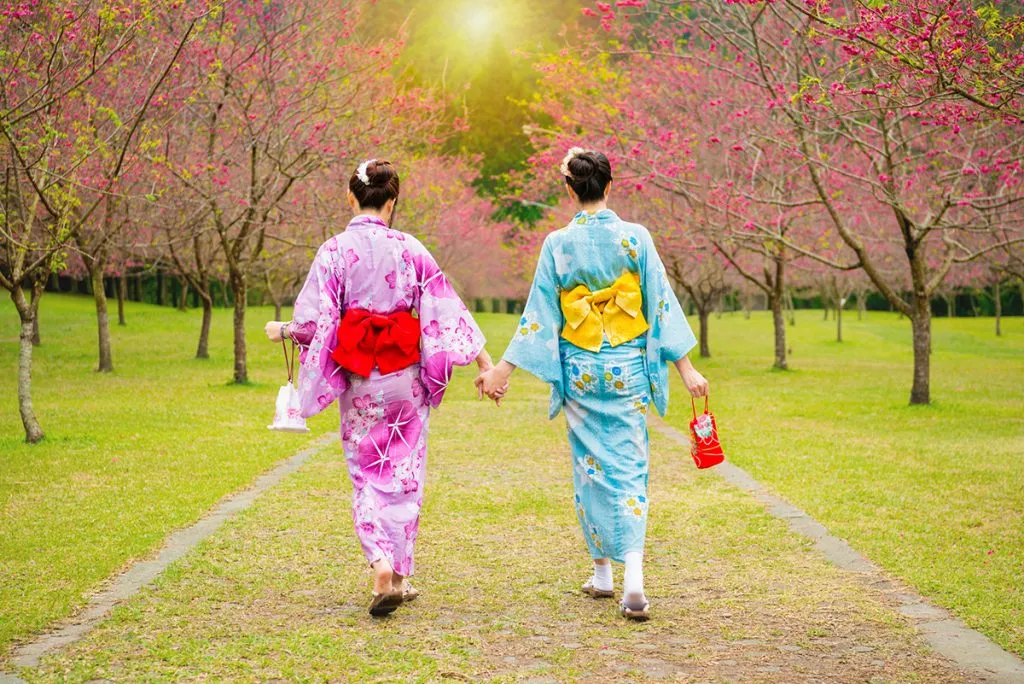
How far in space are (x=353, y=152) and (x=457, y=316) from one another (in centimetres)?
1291

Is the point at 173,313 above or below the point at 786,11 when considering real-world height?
below

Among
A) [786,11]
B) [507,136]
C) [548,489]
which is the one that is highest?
[507,136]

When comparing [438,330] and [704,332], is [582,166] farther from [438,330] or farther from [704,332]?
[704,332]

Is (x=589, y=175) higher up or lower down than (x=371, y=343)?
higher up

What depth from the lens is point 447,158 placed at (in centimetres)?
3844

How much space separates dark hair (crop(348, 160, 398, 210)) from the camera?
200 inches

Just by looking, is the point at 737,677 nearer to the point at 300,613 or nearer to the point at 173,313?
the point at 300,613

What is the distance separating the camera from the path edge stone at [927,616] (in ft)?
13.0

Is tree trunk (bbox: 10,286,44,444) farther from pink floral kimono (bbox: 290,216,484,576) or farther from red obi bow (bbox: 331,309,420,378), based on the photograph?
red obi bow (bbox: 331,309,420,378)

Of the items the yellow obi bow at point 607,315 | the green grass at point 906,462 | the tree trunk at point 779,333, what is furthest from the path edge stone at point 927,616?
the tree trunk at point 779,333

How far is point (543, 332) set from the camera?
16.7ft

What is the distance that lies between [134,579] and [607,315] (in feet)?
8.76

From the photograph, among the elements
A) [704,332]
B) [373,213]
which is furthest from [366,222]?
[704,332]

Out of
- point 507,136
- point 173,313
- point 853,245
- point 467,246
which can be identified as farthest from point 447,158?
point 853,245
